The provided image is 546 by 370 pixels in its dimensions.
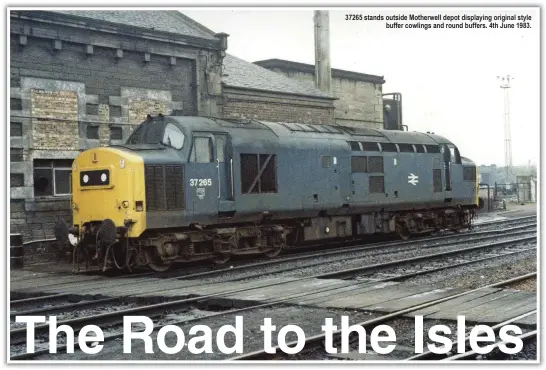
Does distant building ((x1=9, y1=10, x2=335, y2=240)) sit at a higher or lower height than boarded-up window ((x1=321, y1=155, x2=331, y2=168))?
higher

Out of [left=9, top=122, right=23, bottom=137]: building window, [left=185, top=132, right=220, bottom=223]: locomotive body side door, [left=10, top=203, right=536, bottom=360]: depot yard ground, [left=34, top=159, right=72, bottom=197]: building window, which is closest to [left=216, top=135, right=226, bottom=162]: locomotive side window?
[left=185, top=132, right=220, bottom=223]: locomotive body side door

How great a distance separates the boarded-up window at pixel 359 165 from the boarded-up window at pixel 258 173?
3.30 metres

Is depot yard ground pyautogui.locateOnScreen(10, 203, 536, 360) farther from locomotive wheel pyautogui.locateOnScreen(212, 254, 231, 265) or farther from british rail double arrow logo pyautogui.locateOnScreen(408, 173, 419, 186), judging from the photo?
british rail double arrow logo pyautogui.locateOnScreen(408, 173, 419, 186)

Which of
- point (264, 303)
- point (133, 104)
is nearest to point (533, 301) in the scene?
point (264, 303)

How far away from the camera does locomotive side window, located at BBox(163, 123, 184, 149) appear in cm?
1525

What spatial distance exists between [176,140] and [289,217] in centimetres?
389

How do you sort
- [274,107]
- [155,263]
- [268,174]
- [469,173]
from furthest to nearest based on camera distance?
[274,107]
[469,173]
[268,174]
[155,263]

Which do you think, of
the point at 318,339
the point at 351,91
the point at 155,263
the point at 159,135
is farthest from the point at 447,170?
the point at 318,339

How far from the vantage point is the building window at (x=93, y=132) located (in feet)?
63.0

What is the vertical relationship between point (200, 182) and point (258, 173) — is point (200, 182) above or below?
below

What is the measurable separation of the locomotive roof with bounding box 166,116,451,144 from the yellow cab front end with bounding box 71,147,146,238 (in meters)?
1.74

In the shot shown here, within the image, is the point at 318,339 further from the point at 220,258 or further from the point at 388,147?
the point at 388,147

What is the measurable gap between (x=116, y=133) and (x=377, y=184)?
7747mm

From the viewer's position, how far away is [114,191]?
14.4 m
